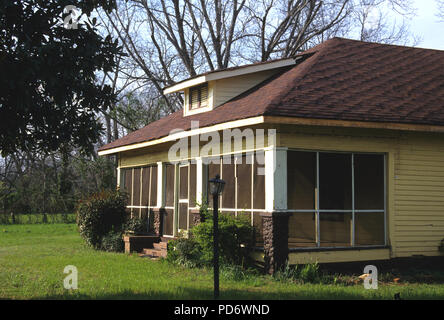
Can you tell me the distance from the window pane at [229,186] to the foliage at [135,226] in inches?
200

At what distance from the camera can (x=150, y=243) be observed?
1733 centimetres

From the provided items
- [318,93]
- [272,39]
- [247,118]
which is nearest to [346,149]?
[318,93]

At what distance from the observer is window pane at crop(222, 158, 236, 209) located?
45.7ft

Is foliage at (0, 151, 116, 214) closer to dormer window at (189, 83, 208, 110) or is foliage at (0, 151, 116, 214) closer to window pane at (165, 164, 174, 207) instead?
window pane at (165, 164, 174, 207)

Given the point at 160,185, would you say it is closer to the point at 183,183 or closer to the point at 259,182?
the point at 183,183

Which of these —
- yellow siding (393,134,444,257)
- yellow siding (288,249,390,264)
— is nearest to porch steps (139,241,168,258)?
yellow siding (288,249,390,264)

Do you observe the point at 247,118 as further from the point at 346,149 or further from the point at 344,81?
the point at 344,81

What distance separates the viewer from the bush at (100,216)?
18141 millimetres

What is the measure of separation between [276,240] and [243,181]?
2213 millimetres

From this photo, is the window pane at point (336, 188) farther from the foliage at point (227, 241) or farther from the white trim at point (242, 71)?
the white trim at point (242, 71)

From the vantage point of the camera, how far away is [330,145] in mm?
12453

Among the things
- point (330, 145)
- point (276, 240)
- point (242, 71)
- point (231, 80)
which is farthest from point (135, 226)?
point (330, 145)

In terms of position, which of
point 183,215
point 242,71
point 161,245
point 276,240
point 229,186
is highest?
point 242,71

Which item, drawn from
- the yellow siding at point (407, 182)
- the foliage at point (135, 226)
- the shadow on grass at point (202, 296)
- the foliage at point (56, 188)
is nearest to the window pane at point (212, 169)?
the yellow siding at point (407, 182)
